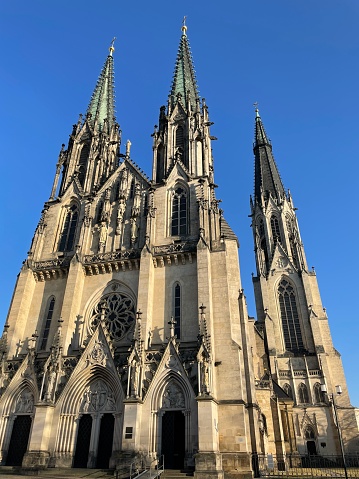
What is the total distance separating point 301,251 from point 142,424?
41.0 m

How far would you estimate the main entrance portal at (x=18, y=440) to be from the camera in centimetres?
1808

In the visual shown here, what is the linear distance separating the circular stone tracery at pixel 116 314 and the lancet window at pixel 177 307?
253cm

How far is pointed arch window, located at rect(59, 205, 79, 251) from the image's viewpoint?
2527 cm

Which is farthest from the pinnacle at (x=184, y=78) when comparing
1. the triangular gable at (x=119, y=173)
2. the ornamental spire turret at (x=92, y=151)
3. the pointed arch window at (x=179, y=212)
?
the pointed arch window at (x=179, y=212)

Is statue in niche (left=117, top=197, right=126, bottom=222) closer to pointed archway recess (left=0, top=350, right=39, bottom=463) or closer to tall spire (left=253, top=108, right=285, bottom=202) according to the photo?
pointed archway recess (left=0, top=350, right=39, bottom=463)

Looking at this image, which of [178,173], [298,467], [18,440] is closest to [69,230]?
[178,173]

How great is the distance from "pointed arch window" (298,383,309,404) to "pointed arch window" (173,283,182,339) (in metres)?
28.2

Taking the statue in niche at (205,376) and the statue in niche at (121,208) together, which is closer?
the statue in niche at (205,376)

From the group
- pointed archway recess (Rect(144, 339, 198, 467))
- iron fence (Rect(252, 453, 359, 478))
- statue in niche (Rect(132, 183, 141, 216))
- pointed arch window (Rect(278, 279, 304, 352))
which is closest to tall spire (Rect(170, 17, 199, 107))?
statue in niche (Rect(132, 183, 141, 216))

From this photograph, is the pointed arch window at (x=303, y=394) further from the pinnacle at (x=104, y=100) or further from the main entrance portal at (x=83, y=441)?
the pinnacle at (x=104, y=100)

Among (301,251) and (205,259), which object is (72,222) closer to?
(205,259)

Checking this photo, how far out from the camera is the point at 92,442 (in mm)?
17516

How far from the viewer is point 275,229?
56594 mm

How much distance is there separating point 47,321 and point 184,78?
24.6 metres
